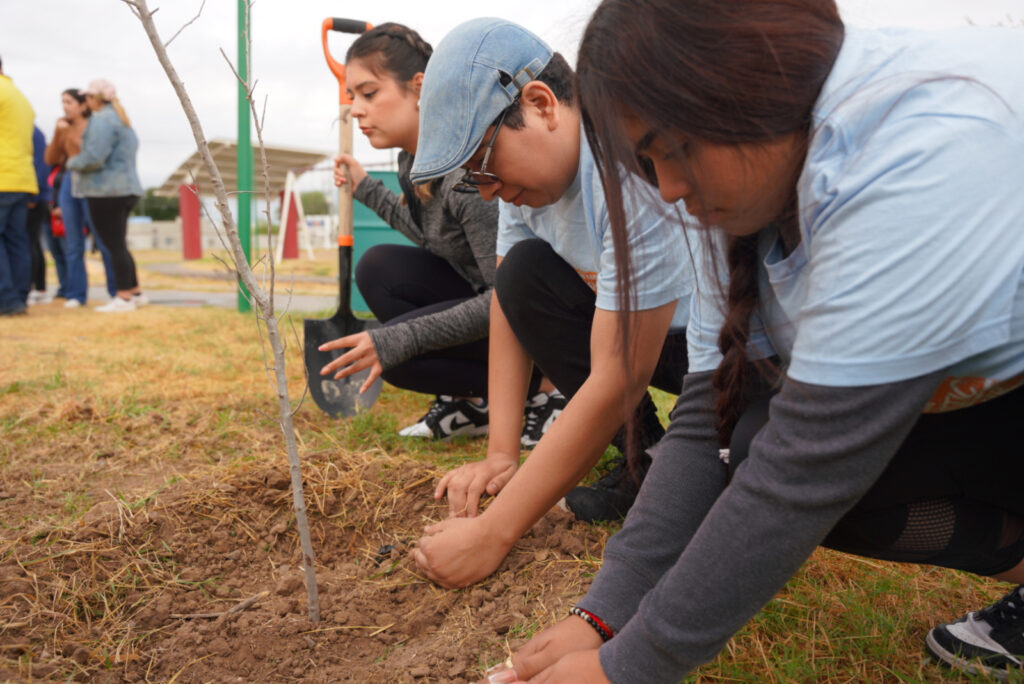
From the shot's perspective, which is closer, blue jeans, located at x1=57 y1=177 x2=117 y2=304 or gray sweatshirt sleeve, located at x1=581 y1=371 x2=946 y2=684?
gray sweatshirt sleeve, located at x1=581 y1=371 x2=946 y2=684

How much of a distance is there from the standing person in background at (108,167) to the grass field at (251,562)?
11.4 feet

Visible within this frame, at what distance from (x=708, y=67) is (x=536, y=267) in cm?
110

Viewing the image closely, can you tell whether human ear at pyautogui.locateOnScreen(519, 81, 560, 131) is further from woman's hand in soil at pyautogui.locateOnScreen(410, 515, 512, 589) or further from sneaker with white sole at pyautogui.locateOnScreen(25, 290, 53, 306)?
sneaker with white sole at pyautogui.locateOnScreen(25, 290, 53, 306)

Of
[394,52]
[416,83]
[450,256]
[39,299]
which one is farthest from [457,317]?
[39,299]

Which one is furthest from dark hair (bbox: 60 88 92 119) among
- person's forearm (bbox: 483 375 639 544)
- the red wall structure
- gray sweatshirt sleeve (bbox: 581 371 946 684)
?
the red wall structure

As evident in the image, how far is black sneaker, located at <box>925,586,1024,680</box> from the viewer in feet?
4.22

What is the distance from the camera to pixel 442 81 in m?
1.43

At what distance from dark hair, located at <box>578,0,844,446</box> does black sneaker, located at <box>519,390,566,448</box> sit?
1727 mm

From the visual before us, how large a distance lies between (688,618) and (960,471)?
515 mm

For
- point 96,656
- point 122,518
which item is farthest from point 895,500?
point 122,518

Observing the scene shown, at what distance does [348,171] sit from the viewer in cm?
312

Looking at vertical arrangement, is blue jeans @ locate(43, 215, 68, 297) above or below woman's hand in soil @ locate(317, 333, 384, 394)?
below

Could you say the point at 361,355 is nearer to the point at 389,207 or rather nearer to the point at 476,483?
the point at 476,483

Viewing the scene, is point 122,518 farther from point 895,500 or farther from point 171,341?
point 171,341
